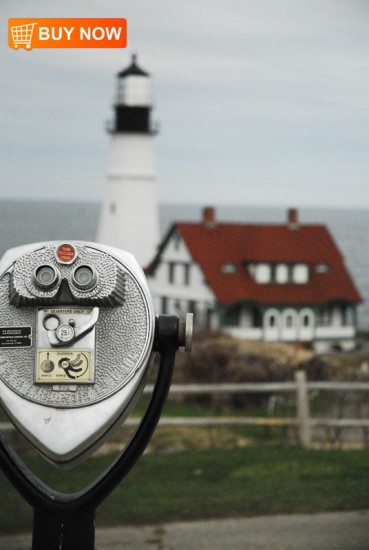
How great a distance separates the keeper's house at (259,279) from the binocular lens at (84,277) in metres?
23.6

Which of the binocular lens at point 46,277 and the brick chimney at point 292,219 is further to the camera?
the brick chimney at point 292,219

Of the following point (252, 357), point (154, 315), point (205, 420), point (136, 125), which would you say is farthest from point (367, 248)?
point (154, 315)

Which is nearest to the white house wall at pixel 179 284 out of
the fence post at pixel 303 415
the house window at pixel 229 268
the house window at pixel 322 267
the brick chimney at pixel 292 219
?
the house window at pixel 229 268

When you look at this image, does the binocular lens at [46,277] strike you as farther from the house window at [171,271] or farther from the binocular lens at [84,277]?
the house window at [171,271]

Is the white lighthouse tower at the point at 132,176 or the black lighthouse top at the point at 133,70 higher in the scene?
the black lighthouse top at the point at 133,70

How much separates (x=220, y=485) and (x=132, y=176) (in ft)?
73.5

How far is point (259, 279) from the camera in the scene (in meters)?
26.6

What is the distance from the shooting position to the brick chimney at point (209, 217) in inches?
1039

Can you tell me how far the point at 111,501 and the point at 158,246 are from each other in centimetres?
2286

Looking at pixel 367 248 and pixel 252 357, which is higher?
pixel 367 248

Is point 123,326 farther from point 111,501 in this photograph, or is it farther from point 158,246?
point 158,246

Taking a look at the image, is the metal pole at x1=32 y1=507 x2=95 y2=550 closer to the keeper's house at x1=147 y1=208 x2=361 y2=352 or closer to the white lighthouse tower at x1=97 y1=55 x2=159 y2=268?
the white lighthouse tower at x1=97 y1=55 x2=159 y2=268

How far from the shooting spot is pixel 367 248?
168ft

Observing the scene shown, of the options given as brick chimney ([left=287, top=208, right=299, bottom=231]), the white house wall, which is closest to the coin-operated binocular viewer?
the white house wall
